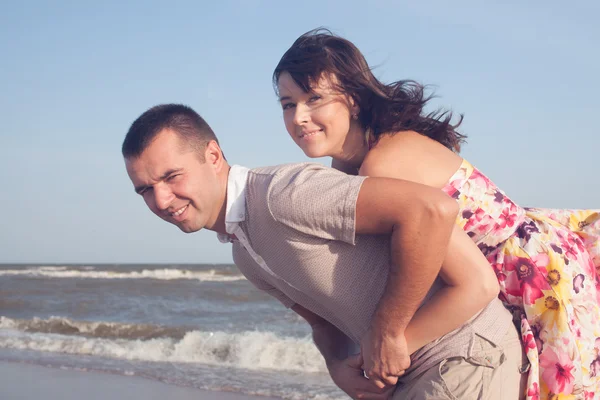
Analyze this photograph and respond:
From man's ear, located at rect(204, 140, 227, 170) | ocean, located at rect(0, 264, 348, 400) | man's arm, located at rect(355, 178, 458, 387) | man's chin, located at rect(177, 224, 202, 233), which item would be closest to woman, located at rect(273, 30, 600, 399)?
man's arm, located at rect(355, 178, 458, 387)

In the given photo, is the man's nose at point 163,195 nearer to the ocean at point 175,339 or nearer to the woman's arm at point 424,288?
the woman's arm at point 424,288

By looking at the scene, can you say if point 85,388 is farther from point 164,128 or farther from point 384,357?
point 384,357

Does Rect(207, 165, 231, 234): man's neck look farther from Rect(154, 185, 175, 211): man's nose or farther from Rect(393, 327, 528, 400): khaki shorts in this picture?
Rect(393, 327, 528, 400): khaki shorts

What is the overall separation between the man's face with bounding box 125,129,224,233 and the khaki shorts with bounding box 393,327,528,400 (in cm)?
98

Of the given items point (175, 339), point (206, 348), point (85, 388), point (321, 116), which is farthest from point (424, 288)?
point (175, 339)

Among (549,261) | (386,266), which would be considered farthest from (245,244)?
(549,261)

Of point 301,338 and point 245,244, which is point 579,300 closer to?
point 245,244

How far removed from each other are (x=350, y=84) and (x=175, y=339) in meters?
9.99

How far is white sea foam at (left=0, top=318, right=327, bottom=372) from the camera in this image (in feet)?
32.1

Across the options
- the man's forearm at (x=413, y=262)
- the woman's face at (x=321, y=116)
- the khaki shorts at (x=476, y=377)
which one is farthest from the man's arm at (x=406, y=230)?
the woman's face at (x=321, y=116)

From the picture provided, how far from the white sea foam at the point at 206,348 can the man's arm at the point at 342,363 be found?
6294mm

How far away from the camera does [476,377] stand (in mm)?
2213

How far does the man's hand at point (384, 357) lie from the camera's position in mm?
2260

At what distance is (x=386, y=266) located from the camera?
229 cm
